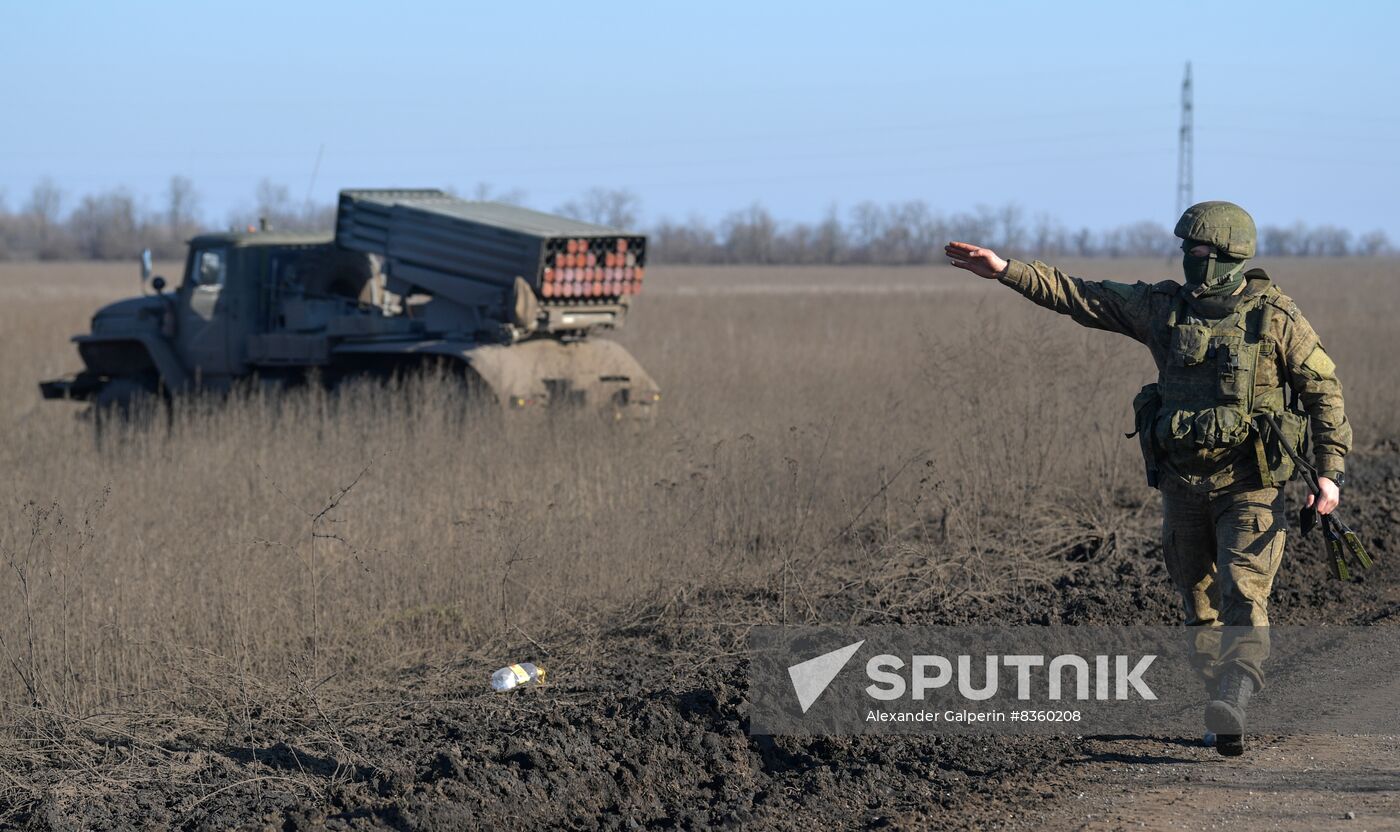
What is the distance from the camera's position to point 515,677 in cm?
616

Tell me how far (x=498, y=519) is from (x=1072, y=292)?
381 cm

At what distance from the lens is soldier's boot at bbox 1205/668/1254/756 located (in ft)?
16.2

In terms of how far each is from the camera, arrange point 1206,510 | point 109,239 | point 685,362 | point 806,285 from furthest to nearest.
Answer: point 109,239 → point 806,285 → point 685,362 → point 1206,510

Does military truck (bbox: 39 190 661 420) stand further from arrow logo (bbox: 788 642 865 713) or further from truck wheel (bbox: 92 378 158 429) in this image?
arrow logo (bbox: 788 642 865 713)

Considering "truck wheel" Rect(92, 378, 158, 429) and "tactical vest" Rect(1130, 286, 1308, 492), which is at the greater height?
"tactical vest" Rect(1130, 286, 1308, 492)

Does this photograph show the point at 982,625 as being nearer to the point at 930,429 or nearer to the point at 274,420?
the point at 930,429

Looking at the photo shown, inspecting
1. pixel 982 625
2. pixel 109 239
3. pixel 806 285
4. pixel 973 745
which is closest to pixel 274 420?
pixel 982 625

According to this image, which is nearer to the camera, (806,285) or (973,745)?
(973,745)

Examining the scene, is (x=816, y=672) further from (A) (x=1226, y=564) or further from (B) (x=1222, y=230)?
(B) (x=1222, y=230)

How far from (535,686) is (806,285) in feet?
162

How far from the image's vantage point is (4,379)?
19.9 meters

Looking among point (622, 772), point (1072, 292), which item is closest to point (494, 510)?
point (622, 772)

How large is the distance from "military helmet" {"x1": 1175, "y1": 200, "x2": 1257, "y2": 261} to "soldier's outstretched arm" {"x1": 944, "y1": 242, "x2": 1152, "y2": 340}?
257mm

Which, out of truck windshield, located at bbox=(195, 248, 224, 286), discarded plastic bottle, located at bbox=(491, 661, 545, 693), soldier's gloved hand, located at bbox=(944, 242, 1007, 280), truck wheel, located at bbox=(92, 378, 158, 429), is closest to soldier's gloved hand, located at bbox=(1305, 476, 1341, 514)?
soldier's gloved hand, located at bbox=(944, 242, 1007, 280)
